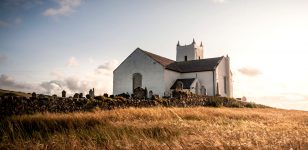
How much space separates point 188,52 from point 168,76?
55.7ft

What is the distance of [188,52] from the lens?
174 feet

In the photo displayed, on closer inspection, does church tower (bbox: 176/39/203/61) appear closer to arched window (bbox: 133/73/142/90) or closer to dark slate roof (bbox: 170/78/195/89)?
dark slate roof (bbox: 170/78/195/89)

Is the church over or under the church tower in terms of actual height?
under

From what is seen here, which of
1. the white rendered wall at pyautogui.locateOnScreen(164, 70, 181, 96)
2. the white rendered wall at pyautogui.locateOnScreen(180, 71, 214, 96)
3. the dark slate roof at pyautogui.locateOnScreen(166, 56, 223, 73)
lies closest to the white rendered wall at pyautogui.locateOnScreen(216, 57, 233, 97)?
the dark slate roof at pyautogui.locateOnScreen(166, 56, 223, 73)

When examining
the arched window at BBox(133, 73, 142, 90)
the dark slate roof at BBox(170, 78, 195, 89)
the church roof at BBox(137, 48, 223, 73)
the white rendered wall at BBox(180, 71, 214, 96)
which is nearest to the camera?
the dark slate roof at BBox(170, 78, 195, 89)

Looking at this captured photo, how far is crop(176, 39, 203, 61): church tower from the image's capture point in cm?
5250

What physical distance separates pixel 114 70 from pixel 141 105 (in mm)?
24580

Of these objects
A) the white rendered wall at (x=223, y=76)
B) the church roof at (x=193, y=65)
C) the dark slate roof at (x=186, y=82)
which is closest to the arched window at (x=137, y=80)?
the church roof at (x=193, y=65)

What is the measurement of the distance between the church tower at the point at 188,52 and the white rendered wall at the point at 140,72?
657 inches

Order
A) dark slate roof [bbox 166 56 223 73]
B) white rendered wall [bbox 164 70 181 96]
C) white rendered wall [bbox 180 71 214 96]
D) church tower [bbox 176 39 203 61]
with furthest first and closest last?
1. church tower [bbox 176 39 203 61]
2. dark slate roof [bbox 166 56 223 73]
3. white rendered wall [bbox 180 71 214 96]
4. white rendered wall [bbox 164 70 181 96]

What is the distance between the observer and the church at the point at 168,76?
36.8 m

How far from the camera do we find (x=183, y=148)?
4254mm

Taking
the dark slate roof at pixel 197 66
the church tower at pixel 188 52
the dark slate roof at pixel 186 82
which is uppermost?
the church tower at pixel 188 52

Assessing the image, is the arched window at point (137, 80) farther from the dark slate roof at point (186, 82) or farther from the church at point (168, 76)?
the dark slate roof at point (186, 82)
